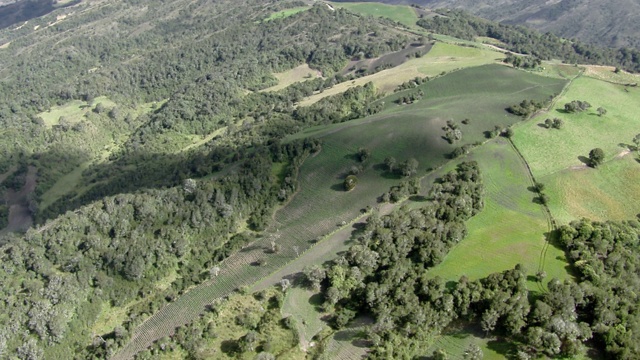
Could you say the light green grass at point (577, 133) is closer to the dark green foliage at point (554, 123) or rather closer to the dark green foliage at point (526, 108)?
the dark green foliage at point (554, 123)

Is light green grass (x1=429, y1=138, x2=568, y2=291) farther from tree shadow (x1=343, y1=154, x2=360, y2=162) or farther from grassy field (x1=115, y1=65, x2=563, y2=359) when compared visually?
tree shadow (x1=343, y1=154, x2=360, y2=162)

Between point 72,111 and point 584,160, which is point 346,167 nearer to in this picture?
point 584,160

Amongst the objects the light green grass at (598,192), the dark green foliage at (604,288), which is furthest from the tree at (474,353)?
the light green grass at (598,192)

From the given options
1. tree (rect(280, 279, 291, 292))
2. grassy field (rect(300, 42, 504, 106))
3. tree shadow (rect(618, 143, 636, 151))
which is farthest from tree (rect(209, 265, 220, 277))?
tree shadow (rect(618, 143, 636, 151))

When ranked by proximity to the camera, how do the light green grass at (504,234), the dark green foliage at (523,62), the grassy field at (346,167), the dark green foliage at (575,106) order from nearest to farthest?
the light green grass at (504,234) → the grassy field at (346,167) → the dark green foliage at (575,106) → the dark green foliage at (523,62)

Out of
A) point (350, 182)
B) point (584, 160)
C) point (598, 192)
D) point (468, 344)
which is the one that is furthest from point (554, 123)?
point (468, 344)

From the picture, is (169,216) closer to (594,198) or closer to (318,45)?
(594,198)
